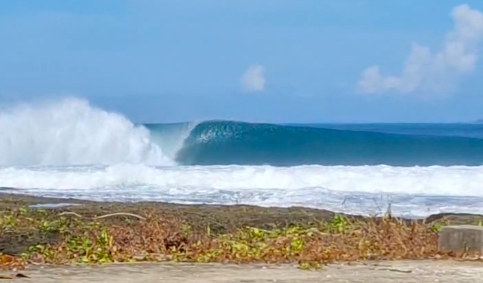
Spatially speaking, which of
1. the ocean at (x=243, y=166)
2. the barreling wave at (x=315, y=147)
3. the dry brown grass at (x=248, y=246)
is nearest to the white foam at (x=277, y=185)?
the ocean at (x=243, y=166)

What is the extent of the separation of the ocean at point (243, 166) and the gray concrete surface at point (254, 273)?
23.6 feet

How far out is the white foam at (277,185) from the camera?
17859 millimetres

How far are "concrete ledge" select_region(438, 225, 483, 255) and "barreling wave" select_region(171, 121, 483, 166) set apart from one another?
28902mm

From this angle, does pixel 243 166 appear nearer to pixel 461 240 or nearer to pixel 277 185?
pixel 277 185

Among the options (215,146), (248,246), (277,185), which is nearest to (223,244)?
(248,246)

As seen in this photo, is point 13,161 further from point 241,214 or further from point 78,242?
point 78,242

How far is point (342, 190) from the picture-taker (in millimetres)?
21141

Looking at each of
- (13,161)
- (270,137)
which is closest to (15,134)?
(13,161)

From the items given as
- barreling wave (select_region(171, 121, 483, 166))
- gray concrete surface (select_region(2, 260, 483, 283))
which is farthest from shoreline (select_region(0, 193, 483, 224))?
barreling wave (select_region(171, 121, 483, 166))

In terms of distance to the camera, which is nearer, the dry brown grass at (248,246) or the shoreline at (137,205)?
the dry brown grass at (248,246)

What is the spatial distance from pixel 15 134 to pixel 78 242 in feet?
85.9

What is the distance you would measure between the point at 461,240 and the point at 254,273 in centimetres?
206

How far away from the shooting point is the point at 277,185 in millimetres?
22922

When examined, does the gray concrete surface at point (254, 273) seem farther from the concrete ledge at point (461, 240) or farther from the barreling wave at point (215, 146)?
the barreling wave at point (215, 146)
